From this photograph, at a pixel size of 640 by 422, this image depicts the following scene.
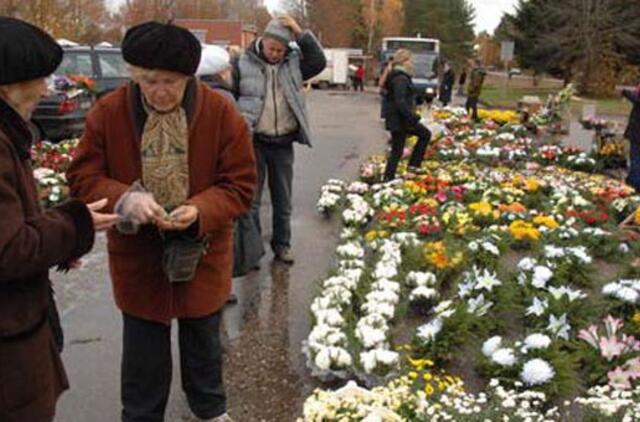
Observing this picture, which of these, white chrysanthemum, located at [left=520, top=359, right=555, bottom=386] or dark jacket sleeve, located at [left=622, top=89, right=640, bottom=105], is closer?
white chrysanthemum, located at [left=520, top=359, right=555, bottom=386]

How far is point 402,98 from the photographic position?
9.66 m

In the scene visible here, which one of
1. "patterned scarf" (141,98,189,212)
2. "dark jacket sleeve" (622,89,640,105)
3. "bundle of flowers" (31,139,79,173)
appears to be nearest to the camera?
"patterned scarf" (141,98,189,212)

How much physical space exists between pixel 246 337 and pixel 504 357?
1640mm

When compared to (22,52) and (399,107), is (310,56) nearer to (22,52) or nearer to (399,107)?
(22,52)

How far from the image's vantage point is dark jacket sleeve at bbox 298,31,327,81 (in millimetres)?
5660

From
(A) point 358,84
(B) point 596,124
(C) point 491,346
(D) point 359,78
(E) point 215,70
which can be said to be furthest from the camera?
(A) point 358,84

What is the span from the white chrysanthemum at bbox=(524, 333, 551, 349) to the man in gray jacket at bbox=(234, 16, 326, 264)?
2156mm

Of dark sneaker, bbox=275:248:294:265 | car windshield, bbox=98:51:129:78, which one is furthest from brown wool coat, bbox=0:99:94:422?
car windshield, bbox=98:51:129:78

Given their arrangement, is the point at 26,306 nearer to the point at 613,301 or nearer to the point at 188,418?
the point at 188,418

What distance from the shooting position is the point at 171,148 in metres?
3.10

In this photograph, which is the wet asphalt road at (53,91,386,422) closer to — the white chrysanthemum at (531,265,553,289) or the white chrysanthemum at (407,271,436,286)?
the white chrysanthemum at (407,271,436,286)

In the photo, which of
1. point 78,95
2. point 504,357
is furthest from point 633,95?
point 78,95

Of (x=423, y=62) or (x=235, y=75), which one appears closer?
(x=235, y=75)

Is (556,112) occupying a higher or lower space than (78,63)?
lower
